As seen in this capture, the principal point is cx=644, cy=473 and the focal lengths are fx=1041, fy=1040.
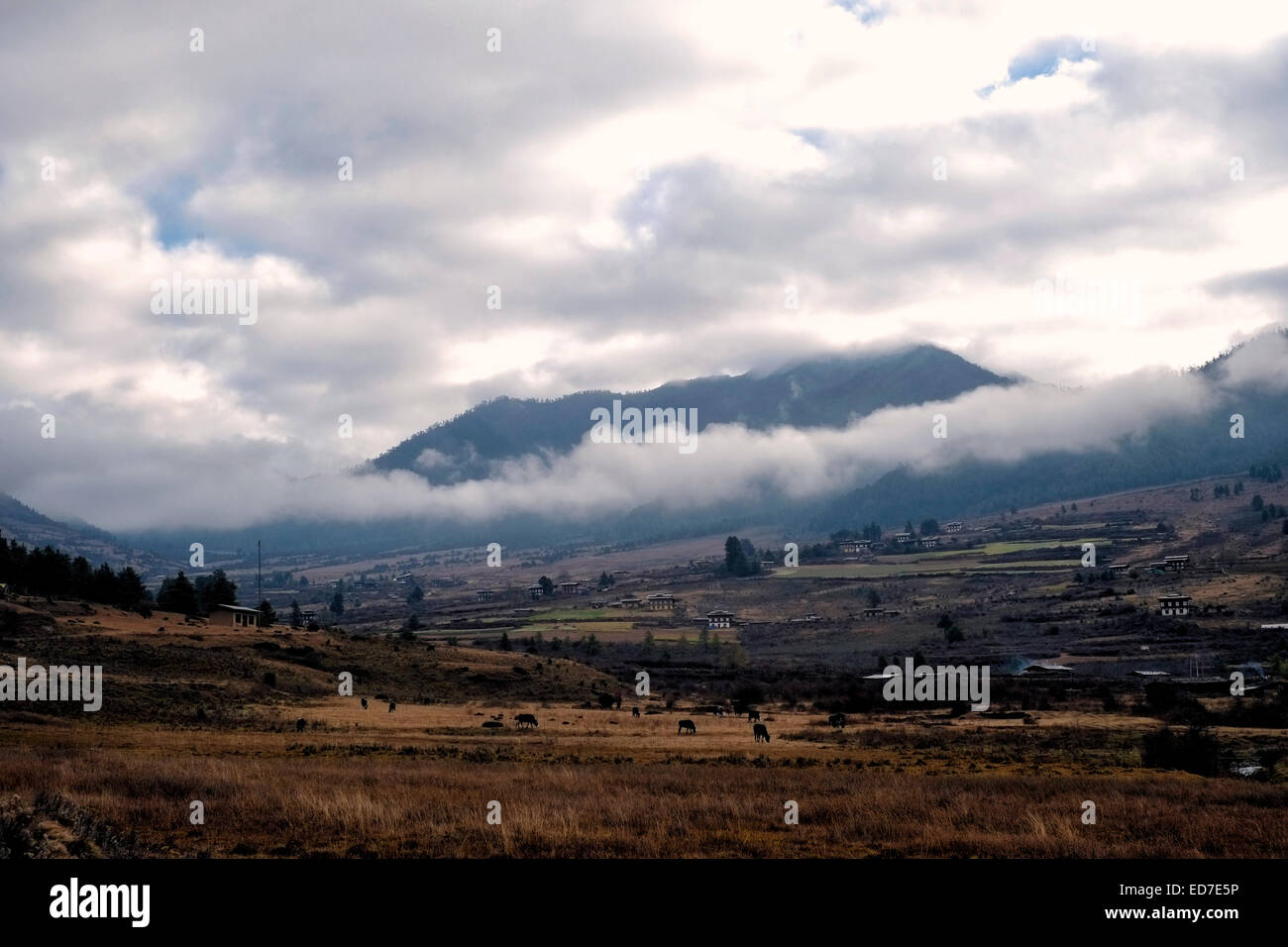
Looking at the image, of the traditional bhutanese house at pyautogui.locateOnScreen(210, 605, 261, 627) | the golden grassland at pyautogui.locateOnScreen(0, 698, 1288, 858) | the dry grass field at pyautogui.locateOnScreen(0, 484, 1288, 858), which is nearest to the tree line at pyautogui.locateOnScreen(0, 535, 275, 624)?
the traditional bhutanese house at pyautogui.locateOnScreen(210, 605, 261, 627)

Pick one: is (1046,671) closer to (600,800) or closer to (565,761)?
(565,761)

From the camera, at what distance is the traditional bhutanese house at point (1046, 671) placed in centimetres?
9794

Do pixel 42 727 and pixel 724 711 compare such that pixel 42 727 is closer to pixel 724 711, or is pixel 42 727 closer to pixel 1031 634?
pixel 724 711

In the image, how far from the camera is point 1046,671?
3962 inches

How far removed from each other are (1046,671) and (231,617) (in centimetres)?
7911

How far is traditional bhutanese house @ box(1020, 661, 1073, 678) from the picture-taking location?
97.9m

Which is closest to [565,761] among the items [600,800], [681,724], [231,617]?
[600,800]

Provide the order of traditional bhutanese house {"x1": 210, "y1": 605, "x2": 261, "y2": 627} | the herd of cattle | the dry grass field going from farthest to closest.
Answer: traditional bhutanese house {"x1": 210, "y1": 605, "x2": 261, "y2": 627} → the herd of cattle → the dry grass field

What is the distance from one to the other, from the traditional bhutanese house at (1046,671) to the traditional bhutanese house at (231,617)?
75.9m

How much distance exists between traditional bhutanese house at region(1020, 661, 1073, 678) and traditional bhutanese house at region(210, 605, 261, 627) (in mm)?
75902

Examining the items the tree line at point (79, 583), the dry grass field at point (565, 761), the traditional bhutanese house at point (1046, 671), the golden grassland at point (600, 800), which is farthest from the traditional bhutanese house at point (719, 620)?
the golden grassland at point (600, 800)

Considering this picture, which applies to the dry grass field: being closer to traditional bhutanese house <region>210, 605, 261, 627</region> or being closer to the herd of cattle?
the herd of cattle
